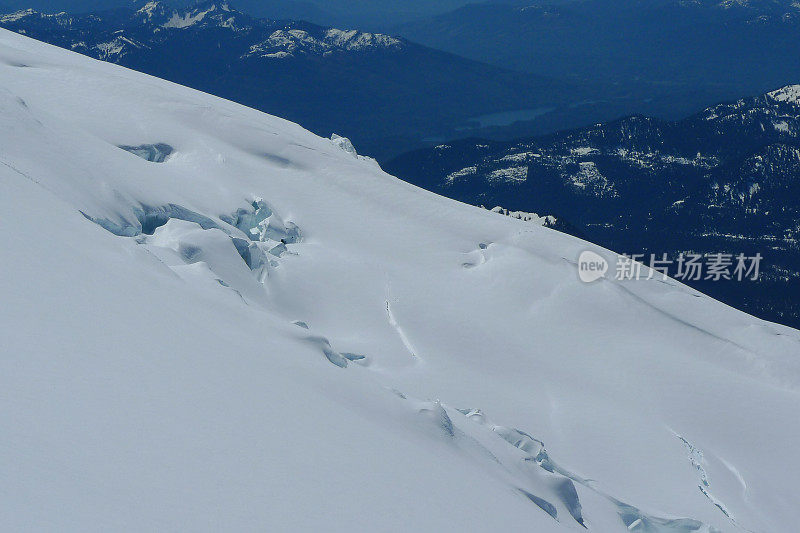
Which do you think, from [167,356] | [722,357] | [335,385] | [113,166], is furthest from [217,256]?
[722,357]

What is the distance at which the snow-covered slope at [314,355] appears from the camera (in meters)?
11.3

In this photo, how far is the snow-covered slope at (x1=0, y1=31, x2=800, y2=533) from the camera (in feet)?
37.2

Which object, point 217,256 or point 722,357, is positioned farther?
point 722,357

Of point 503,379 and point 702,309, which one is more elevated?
point 702,309

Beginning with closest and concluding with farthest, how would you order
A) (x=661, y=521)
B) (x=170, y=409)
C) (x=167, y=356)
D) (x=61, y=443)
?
(x=61, y=443), (x=170, y=409), (x=167, y=356), (x=661, y=521)

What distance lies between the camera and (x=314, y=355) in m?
21.4

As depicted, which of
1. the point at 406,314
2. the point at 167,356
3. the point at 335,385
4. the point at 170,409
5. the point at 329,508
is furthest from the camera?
the point at 406,314

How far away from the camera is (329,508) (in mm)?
11594

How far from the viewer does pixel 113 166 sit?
32.6m

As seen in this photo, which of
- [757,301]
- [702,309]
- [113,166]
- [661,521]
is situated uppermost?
[113,166]

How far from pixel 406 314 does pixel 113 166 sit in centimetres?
1500

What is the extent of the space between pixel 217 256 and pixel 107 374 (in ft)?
54.8

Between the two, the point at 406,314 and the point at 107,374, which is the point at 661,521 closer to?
the point at 406,314

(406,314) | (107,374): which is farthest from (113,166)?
(107,374)
